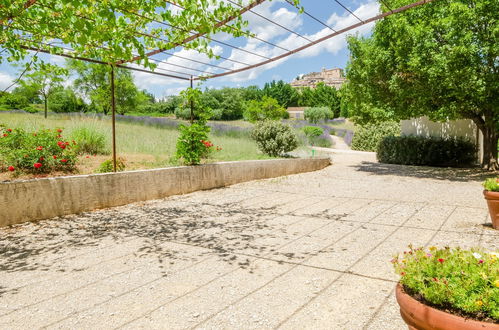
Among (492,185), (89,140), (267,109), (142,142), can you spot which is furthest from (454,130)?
(89,140)

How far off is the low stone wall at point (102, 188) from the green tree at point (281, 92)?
56.4 metres

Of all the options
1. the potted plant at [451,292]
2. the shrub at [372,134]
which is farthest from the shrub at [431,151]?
the potted plant at [451,292]

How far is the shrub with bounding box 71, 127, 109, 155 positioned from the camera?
25.0ft

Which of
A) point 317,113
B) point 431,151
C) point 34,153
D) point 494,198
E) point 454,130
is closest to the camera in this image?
point 494,198

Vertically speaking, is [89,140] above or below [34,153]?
above

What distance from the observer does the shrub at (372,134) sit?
771 inches

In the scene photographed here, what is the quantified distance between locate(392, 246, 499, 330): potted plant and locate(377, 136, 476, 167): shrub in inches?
497

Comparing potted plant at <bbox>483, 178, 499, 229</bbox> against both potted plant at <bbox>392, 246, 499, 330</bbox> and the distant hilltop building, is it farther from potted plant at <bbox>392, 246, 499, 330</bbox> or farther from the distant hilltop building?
the distant hilltop building

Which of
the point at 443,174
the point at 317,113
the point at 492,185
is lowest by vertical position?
the point at 443,174

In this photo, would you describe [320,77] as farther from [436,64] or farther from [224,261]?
[224,261]

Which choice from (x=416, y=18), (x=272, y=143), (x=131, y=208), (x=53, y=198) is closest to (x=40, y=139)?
(x=53, y=198)

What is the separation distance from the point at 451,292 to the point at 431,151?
1293 centimetres

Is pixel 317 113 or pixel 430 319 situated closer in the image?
pixel 430 319

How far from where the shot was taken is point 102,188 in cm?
543
